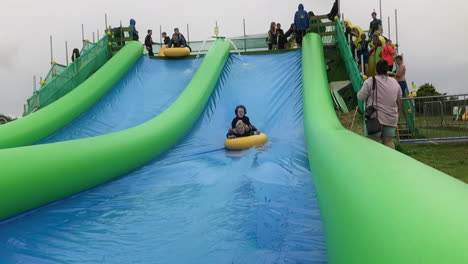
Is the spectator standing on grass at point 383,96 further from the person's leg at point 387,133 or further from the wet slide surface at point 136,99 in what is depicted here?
the wet slide surface at point 136,99

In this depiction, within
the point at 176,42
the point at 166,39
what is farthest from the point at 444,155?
the point at 166,39

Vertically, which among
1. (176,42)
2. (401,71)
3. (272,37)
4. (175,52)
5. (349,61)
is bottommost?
(401,71)

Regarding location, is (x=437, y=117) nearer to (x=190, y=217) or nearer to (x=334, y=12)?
(x=334, y=12)

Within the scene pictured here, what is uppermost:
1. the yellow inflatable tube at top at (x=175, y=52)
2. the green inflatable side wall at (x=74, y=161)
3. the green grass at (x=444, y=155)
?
the yellow inflatable tube at top at (x=175, y=52)

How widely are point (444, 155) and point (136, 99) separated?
17.7 ft

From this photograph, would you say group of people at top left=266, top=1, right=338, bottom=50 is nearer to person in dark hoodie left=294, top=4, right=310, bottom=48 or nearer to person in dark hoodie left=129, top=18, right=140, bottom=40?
person in dark hoodie left=294, top=4, right=310, bottom=48

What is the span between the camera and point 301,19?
33.2ft

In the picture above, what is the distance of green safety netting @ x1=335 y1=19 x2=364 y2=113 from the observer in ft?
22.4

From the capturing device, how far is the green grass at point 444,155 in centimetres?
545

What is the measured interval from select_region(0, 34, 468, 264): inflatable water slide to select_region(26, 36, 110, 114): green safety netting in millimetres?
658

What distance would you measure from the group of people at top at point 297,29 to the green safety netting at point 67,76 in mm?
4370

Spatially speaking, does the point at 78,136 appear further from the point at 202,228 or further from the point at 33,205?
the point at 202,228

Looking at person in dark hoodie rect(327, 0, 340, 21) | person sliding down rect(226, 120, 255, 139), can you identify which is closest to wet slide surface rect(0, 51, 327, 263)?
person sliding down rect(226, 120, 255, 139)

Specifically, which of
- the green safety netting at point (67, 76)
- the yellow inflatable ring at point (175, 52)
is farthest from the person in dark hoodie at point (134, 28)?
the yellow inflatable ring at point (175, 52)
